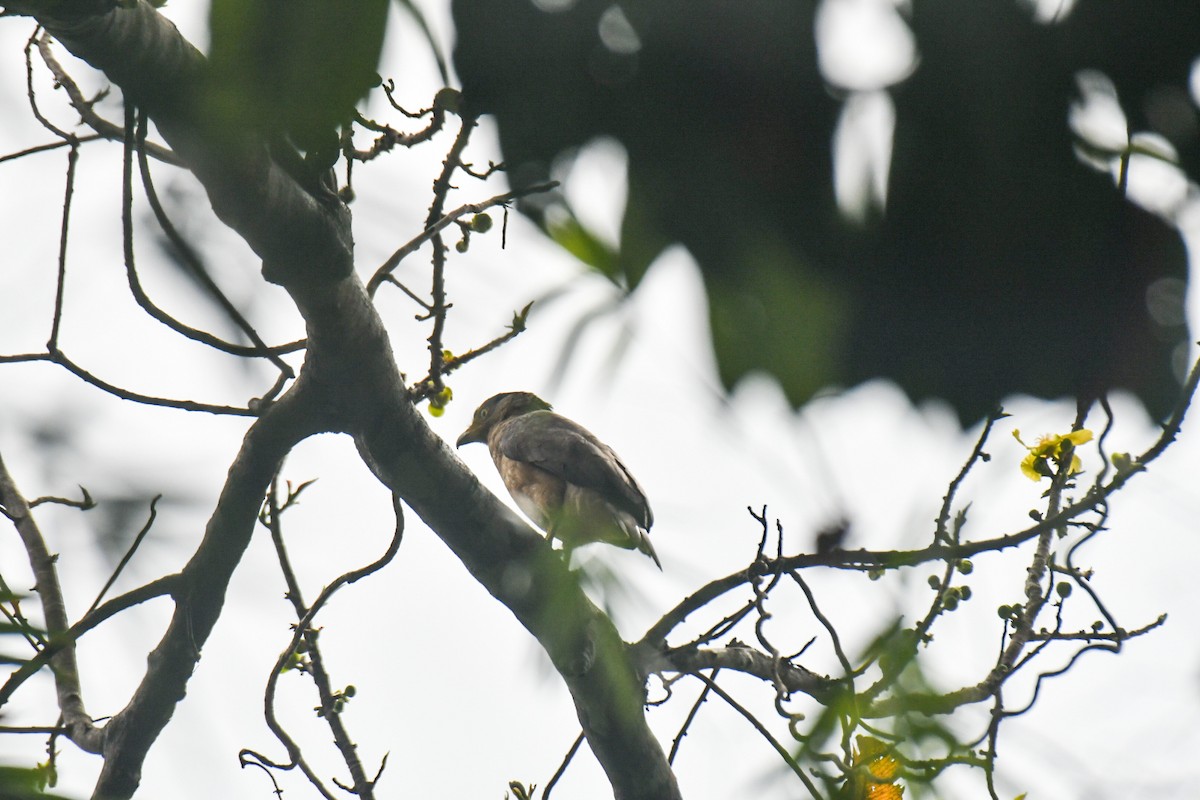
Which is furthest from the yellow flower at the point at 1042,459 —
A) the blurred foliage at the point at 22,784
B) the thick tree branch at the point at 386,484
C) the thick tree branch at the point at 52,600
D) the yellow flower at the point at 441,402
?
the thick tree branch at the point at 52,600

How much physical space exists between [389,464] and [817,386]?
7.42ft

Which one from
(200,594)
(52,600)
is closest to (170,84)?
(200,594)

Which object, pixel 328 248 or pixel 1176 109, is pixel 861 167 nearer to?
pixel 1176 109

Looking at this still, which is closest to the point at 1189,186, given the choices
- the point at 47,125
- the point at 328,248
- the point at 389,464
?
the point at 328,248

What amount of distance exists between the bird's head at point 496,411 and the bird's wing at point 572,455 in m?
0.25

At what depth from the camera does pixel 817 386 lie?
0.56 metres

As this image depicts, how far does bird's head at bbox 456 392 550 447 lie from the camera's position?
5465 millimetres

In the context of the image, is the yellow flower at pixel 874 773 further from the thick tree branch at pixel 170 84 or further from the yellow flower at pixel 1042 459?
the yellow flower at pixel 1042 459

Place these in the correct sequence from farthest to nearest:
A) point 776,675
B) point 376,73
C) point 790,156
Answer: point 776,675, point 790,156, point 376,73

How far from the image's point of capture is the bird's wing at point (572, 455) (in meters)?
4.00

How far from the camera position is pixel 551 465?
448 centimetres

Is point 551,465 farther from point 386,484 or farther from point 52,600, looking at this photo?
point 52,600

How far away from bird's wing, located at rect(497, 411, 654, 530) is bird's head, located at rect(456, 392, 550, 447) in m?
0.25

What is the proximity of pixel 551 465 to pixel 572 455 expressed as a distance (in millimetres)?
134
